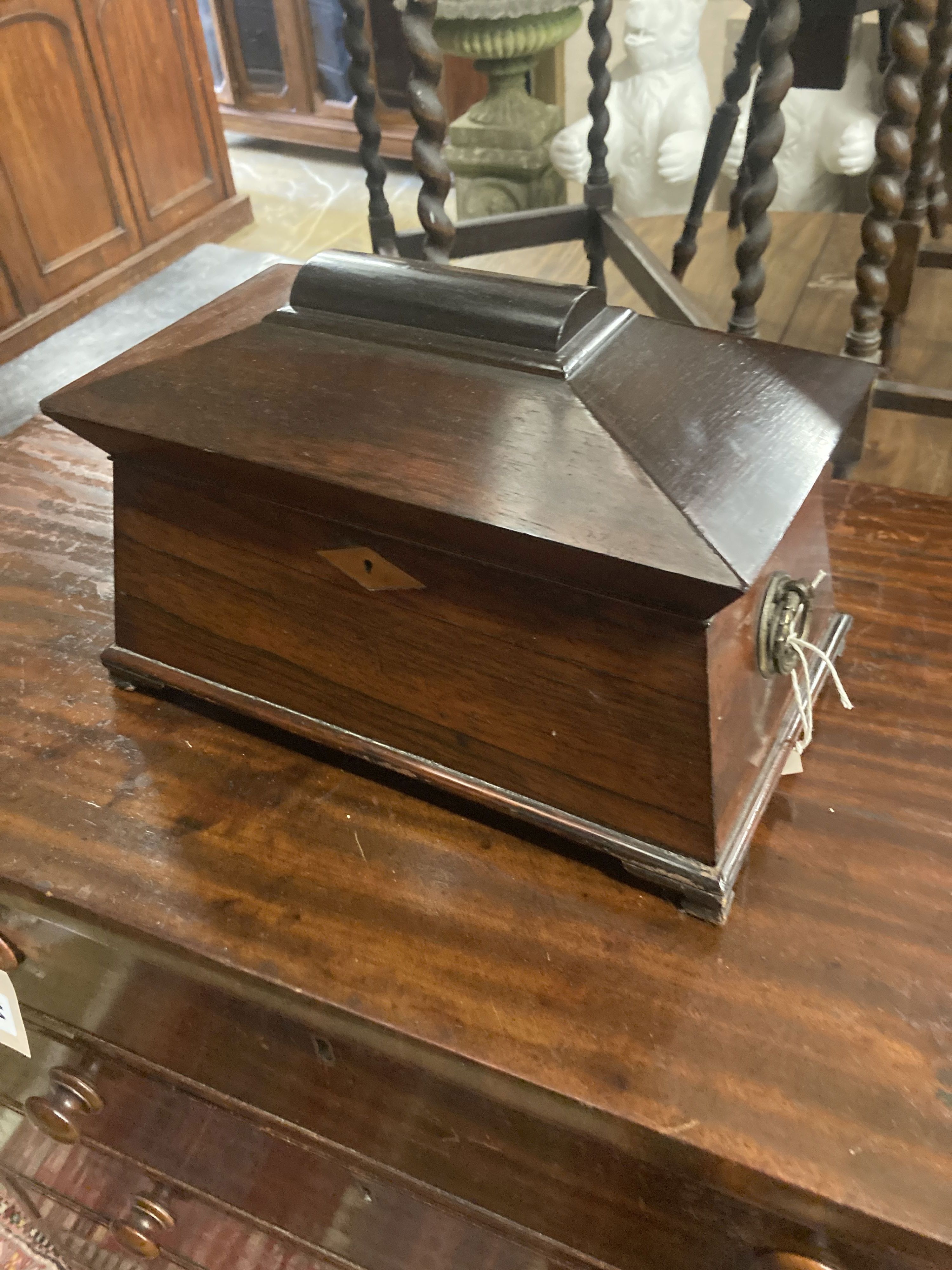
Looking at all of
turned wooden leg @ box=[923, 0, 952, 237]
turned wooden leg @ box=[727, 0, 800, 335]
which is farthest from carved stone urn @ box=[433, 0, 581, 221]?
turned wooden leg @ box=[727, 0, 800, 335]

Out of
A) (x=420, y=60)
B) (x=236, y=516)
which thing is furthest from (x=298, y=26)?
(x=236, y=516)

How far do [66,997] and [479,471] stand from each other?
0.50 metres

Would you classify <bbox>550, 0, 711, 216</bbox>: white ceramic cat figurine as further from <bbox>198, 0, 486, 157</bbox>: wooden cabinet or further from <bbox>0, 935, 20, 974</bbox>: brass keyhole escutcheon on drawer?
<bbox>0, 935, 20, 974</bbox>: brass keyhole escutcheon on drawer

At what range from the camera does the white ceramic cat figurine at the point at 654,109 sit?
1848 mm

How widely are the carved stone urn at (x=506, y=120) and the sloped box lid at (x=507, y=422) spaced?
51.2 inches

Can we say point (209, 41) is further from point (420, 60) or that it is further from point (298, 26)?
point (420, 60)

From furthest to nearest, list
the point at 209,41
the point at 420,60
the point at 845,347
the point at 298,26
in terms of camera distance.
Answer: the point at 209,41
the point at 298,26
the point at 845,347
the point at 420,60

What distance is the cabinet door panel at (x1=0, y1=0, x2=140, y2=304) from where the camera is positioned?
6.74ft

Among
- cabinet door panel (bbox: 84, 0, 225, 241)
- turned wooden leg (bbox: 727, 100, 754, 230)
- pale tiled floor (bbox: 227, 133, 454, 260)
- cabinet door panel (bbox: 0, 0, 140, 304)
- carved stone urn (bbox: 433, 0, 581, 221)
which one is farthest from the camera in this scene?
pale tiled floor (bbox: 227, 133, 454, 260)

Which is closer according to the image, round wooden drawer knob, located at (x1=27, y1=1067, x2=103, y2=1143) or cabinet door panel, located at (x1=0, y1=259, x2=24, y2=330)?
round wooden drawer knob, located at (x1=27, y1=1067, x2=103, y2=1143)

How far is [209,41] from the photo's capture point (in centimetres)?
323

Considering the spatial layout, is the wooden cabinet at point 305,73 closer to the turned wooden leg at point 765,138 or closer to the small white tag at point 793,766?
the turned wooden leg at point 765,138

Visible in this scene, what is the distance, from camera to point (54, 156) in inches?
85.7

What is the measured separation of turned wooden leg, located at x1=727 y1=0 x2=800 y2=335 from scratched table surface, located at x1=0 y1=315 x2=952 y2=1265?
348 mm
